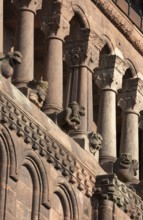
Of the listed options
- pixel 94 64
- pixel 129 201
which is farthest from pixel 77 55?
pixel 129 201

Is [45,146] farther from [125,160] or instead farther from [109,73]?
[109,73]

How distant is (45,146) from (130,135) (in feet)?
44.5

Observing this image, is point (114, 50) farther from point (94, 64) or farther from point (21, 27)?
point (21, 27)

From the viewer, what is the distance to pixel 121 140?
289 feet

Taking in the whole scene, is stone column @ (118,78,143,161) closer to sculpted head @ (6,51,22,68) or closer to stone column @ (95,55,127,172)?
stone column @ (95,55,127,172)

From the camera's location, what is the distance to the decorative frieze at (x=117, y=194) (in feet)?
257

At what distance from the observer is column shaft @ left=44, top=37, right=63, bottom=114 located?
3115 inches

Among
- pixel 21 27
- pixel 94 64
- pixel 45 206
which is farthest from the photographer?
pixel 94 64

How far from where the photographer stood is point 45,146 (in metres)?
74.8

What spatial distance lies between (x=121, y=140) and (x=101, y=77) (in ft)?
10.6

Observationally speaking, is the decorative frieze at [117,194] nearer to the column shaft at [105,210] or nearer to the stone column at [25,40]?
the column shaft at [105,210]

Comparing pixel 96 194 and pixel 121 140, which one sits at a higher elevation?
pixel 121 140

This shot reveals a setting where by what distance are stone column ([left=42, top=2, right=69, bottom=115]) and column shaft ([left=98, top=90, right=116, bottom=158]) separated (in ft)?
16.4

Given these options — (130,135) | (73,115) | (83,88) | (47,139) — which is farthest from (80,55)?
(47,139)
